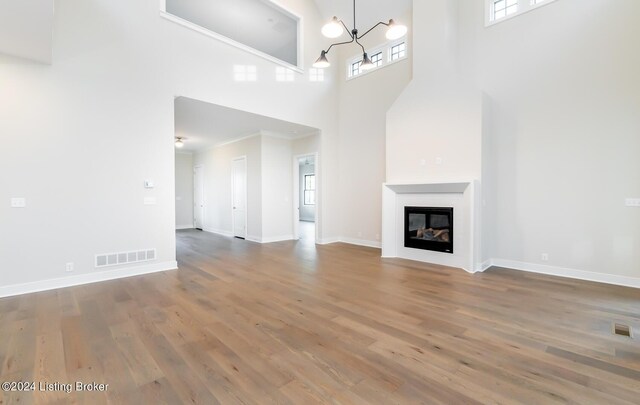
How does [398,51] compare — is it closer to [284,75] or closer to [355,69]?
[355,69]

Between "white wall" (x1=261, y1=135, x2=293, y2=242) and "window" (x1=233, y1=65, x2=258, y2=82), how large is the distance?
1863 millimetres

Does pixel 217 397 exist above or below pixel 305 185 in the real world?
below

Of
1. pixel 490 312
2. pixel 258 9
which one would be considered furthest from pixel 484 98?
pixel 258 9

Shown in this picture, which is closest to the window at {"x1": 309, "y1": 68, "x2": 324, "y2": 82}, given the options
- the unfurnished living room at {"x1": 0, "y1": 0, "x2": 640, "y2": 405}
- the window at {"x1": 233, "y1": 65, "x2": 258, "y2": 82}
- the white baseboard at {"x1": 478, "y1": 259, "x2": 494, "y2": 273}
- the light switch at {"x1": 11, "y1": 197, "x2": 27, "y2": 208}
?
the unfurnished living room at {"x1": 0, "y1": 0, "x2": 640, "y2": 405}

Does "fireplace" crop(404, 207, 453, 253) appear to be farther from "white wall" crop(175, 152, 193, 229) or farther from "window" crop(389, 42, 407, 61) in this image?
"white wall" crop(175, 152, 193, 229)

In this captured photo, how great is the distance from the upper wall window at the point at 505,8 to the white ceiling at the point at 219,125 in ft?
13.1

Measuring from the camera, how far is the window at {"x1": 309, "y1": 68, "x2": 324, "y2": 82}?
22.4 ft

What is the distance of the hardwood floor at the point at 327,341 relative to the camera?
1.76 meters

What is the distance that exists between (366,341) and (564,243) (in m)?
3.87

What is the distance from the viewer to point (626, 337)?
243 centimetres

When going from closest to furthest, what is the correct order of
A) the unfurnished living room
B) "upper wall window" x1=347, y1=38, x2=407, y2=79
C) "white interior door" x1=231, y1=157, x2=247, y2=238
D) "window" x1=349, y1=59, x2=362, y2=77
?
the unfurnished living room, "upper wall window" x1=347, y1=38, x2=407, y2=79, "window" x1=349, y1=59, x2=362, y2=77, "white interior door" x1=231, y1=157, x2=247, y2=238

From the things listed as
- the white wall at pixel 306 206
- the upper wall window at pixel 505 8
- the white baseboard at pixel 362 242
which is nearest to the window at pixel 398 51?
the upper wall window at pixel 505 8

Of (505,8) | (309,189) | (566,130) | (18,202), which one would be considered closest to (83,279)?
(18,202)

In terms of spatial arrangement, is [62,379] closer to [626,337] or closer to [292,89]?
[626,337]
